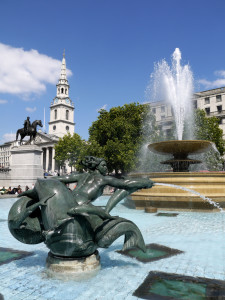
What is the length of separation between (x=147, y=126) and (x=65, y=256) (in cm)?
3051

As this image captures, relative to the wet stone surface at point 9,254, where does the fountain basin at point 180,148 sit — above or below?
above

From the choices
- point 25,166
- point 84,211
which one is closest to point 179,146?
point 84,211

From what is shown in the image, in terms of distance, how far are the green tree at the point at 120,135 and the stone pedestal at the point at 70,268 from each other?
84.4 ft

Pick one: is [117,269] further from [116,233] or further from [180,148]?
[180,148]

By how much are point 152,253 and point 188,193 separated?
537 cm

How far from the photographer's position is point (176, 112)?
842 inches

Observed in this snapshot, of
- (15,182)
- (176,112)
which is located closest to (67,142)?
(15,182)

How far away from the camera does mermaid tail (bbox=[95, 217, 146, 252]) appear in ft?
11.0

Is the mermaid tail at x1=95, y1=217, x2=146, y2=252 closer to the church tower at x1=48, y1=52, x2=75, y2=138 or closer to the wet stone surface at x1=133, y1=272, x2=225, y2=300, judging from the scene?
the wet stone surface at x1=133, y1=272, x2=225, y2=300

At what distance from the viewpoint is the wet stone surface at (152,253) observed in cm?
436

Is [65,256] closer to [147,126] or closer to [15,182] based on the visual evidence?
[15,182]

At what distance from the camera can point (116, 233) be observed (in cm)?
336

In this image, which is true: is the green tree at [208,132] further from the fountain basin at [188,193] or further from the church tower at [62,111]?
the church tower at [62,111]

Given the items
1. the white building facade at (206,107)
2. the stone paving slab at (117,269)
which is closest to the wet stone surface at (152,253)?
the stone paving slab at (117,269)
